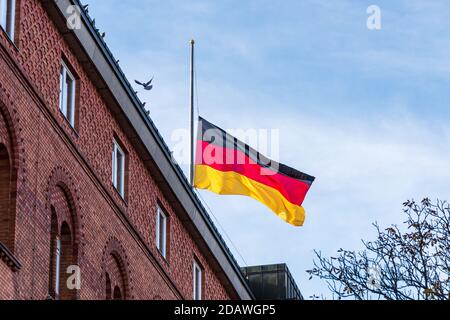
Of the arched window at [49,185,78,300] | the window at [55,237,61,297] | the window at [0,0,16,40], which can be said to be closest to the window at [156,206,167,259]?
the arched window at [49,185,78,300]

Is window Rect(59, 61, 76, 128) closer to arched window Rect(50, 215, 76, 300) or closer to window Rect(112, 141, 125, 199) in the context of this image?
arched window Rect(50, 215, 76, 300)

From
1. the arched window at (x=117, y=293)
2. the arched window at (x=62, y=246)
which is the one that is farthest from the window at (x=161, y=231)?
the arched window at (x=62, y=246)

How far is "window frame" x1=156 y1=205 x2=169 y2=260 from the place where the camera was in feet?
127

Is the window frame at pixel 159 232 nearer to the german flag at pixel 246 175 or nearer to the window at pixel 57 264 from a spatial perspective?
the german flag at pixel 246 175

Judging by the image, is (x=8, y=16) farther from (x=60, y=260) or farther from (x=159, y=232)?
Answer: (x=159, y=232)

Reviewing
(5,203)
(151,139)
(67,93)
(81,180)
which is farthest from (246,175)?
(5,203)

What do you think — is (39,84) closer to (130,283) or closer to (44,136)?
(44,136)

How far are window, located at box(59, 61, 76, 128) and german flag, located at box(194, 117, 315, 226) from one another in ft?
20.2

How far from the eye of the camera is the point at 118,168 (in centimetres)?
3612

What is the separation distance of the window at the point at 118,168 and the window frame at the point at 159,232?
9.23 feet

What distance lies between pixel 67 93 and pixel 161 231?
7.74 m

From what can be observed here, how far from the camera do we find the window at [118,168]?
35625 mm

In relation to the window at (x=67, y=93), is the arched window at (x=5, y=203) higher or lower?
lower
